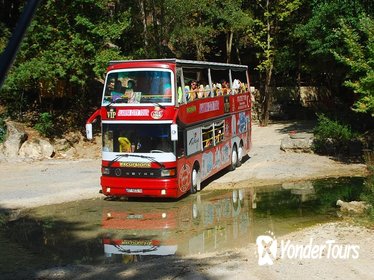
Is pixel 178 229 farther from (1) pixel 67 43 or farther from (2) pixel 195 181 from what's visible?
(1) pixel 67 43

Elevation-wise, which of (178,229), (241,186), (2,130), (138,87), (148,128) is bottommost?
(241,186)

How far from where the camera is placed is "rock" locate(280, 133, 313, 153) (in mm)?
21438

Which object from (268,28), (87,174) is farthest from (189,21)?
(87,174)

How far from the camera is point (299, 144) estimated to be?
2155 centimetres

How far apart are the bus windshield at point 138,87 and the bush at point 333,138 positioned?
31.2 ft

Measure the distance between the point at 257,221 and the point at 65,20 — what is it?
585 inches

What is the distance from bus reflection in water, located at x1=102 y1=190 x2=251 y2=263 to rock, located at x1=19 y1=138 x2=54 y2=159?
9266 mm

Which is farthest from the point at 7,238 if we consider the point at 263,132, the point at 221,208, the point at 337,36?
the point at 263,132

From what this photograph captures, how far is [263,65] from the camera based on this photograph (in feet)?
98.4

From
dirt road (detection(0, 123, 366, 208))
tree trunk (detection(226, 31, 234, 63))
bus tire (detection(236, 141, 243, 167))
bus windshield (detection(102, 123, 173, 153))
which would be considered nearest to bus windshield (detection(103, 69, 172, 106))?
bus windshield (detection(102, 123, 173, 153))

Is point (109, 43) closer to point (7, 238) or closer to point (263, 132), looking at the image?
point (263, 132)

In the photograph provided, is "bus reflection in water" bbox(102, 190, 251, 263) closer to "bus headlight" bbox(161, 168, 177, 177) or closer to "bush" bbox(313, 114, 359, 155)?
"bus headlight" bbox(161, 168, 177, 177)

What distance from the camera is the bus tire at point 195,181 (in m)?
15.2

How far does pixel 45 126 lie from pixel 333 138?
1309 centimetres
